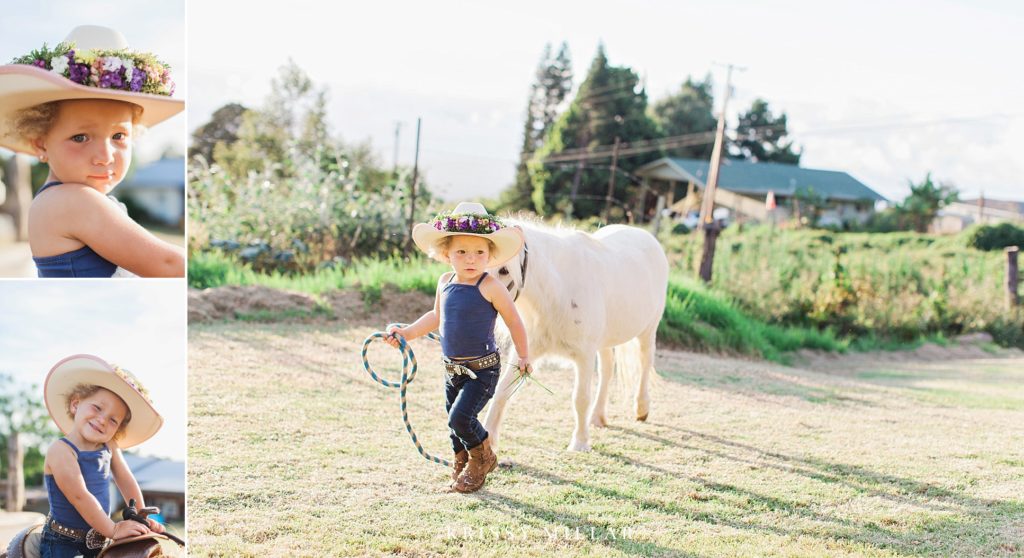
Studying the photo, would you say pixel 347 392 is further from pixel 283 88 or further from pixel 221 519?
pixel 283 88

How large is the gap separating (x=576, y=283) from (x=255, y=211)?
8783mm

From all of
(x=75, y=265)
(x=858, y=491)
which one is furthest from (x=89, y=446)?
(x=858, y=491)

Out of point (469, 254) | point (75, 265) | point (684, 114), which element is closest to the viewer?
point (75, 265)

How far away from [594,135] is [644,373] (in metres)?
32.2

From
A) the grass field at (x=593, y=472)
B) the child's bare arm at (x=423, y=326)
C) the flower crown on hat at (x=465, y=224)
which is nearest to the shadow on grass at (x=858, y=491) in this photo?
the grass field at (x=593, y=472)

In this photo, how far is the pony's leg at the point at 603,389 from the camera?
6047mm

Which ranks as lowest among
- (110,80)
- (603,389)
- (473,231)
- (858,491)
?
(858,491)

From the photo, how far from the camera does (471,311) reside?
408cm

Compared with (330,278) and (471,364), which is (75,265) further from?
(330,278)

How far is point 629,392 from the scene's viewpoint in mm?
6531

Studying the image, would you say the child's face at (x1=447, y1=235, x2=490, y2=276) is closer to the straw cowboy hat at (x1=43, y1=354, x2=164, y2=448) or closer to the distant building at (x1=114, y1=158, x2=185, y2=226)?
the distant building at (x1=114, y1=158, x2=185, y2=226)

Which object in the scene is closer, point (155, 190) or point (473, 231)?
point (155, 190)

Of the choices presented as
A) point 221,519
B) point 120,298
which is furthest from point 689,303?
point 120,298

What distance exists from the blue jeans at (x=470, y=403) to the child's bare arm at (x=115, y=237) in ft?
6.07
